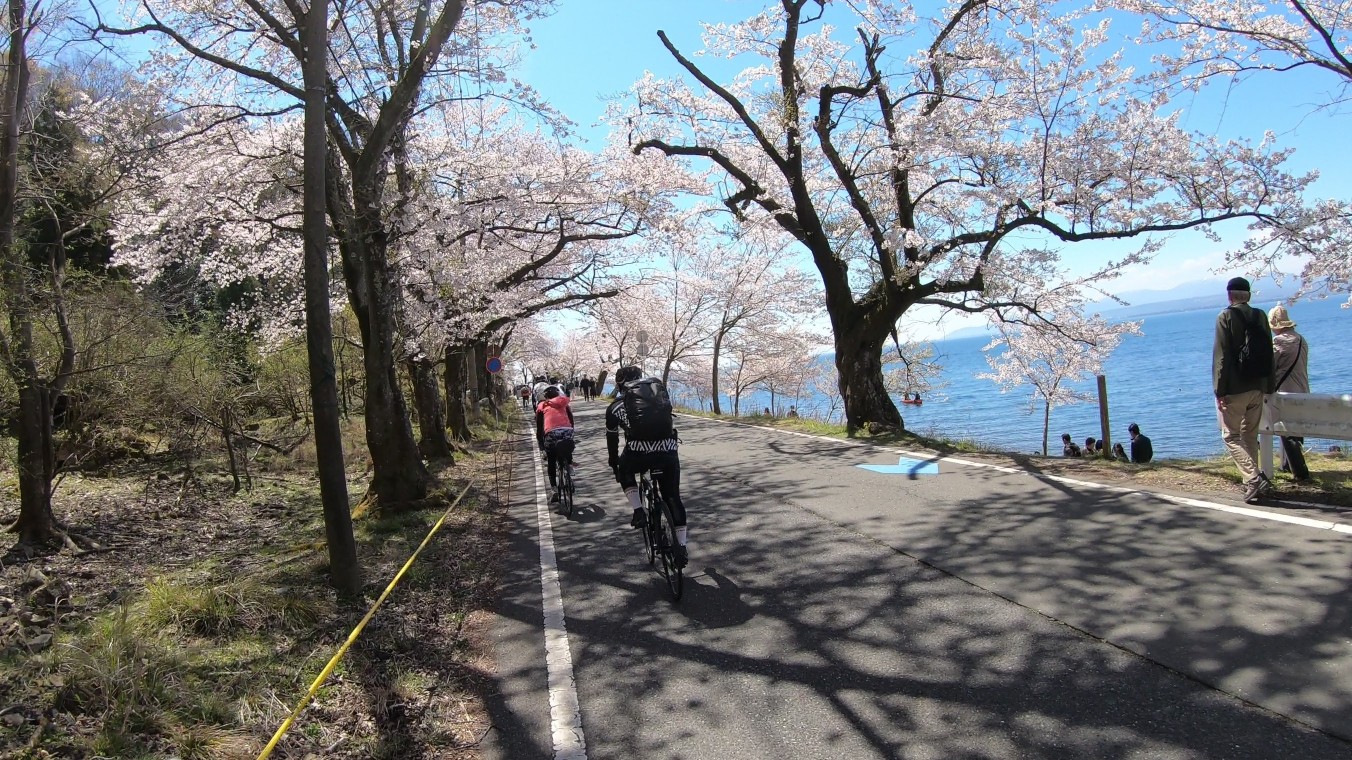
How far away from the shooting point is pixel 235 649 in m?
4.77

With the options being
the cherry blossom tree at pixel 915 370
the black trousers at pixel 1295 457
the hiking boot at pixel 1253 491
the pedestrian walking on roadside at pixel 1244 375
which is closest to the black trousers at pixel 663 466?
the pedestrian walking on roadside at pixel 1244 375

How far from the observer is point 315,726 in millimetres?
3986

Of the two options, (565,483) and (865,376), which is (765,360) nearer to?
(865,376)

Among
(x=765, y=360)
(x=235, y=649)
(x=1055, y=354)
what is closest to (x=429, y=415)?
(x=235, y=649)

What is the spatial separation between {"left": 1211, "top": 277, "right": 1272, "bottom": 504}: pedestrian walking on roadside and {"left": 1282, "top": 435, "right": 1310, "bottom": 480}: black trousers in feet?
2.14

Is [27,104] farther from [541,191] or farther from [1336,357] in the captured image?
[1336,357]

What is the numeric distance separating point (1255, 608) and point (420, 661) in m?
4.97

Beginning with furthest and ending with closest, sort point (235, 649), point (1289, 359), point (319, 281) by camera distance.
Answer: point (1289, 359), point (319, 281), point (235, 649)

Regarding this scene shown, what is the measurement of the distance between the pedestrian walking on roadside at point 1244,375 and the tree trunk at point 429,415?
1358 centimetres

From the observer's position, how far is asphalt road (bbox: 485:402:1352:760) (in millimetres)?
3227

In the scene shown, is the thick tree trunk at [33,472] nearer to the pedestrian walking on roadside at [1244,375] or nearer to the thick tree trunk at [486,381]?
the pedestrian walking on roadside at [1244,375]

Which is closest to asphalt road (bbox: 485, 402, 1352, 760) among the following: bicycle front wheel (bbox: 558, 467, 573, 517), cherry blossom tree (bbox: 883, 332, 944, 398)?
bicycle front wheel (bbox: 558, 467, 573, 517)

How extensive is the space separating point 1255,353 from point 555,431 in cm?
768

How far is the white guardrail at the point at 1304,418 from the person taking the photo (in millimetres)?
6430
